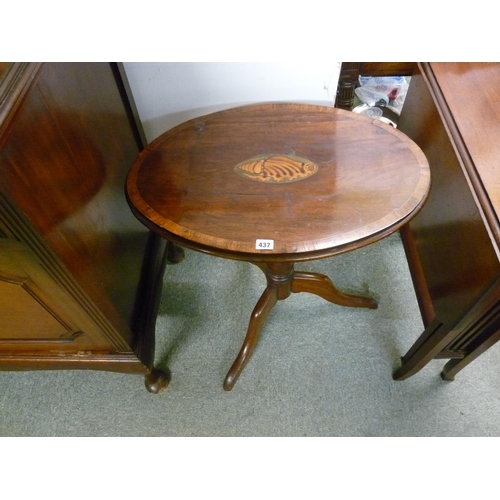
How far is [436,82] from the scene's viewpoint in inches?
32.5

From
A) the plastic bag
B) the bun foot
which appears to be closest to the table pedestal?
the bun foot

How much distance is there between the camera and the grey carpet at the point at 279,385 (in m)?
0.92

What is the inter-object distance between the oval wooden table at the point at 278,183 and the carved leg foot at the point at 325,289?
120 millimetres

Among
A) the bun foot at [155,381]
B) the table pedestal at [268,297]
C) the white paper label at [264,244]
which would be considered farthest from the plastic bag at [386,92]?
the bun foot at [155,381]

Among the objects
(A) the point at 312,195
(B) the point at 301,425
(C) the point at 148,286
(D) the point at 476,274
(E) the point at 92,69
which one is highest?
(E) the point at 92,69

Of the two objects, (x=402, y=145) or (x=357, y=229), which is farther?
(x=402, y=145)

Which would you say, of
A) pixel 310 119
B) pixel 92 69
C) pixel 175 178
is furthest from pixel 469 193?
pixel 92 69

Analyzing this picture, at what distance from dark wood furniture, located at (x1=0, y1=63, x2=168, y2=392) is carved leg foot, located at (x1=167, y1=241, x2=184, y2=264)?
0.16 metres

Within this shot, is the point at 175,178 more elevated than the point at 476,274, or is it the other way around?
the point at 175,178

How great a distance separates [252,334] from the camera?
953 mm

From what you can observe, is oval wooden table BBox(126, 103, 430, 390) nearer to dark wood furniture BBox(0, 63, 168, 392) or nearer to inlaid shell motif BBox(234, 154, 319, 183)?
inlaid shell motif BBox(234, 154, 319, 183)

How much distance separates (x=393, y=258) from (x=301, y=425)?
24.3 inches

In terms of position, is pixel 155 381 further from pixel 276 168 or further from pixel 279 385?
pixel 276 168

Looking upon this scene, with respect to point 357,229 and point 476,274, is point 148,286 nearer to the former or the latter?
point 357,229
